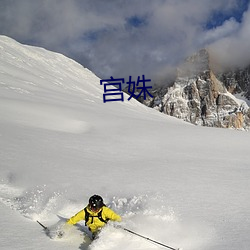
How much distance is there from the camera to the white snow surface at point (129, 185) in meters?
5.49

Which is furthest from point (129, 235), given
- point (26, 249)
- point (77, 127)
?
point (77, 127)

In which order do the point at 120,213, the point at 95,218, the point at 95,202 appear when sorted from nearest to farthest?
the point at 95,202
the point at 95,218
the point at 120,213

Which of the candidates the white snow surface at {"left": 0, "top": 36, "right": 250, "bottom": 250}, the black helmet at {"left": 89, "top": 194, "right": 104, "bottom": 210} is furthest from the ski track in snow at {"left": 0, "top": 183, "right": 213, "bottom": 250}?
the black helmet at {"left": 89, "top": 194, "right": 104, "bottom": 210}

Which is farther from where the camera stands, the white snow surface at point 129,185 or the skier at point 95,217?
the skier at point 95,217

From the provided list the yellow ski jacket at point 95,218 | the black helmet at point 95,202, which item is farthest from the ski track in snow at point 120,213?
the black helmet at point 95,202

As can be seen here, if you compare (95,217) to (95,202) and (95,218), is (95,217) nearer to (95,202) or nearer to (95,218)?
(95,218)

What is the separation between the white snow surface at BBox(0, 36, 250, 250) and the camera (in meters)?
5.49

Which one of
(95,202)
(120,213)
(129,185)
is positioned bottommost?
(120,213)

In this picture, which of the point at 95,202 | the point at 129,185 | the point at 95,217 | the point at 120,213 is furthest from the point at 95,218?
the point at 129,185

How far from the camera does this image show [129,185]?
8094mm

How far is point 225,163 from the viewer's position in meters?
10.5

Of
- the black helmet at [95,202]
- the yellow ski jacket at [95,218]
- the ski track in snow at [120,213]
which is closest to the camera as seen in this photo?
the ski track in snow at [120,213]

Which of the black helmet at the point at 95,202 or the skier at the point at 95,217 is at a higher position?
the black helmet at the point at 95,202

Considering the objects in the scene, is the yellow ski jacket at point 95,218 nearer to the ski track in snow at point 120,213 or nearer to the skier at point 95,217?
the skier at point 95,217
